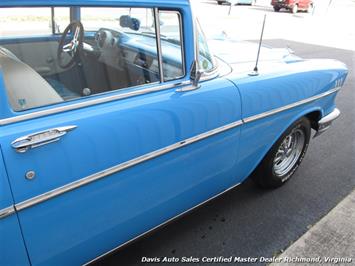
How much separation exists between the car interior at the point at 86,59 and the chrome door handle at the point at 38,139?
0.52 ft

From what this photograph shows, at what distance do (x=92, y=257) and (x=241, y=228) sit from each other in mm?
1186

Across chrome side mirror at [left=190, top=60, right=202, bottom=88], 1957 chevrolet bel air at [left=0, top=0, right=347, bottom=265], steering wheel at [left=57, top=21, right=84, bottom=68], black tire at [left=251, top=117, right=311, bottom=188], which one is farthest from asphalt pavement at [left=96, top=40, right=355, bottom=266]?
steering wheel at [left=57, top=21, right=84, bottom=68]

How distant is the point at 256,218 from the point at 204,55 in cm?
135

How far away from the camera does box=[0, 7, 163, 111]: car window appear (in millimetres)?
1384

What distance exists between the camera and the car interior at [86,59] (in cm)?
142

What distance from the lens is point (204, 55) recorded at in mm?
1962

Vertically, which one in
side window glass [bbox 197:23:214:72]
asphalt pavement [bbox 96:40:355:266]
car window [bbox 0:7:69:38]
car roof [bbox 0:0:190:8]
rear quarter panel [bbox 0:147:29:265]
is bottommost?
asphalt pavement [bbox 96:40:355:266]

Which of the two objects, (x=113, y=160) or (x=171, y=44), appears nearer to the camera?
(x=113, y=160)

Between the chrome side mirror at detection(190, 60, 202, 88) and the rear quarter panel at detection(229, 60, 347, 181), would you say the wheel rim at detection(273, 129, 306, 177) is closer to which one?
the rear quarter panel at detection(229, 60, 347, 181)

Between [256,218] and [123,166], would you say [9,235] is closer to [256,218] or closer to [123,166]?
[123,166]

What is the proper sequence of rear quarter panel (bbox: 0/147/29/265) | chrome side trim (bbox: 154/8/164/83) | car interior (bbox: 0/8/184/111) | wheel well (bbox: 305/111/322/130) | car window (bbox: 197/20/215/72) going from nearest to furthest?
rear quarter panel (bbox: 0/147/29/265), car interior (bbox: 0/8/184/111), chrome side trim (bbox: 154/8/164/83), car window (bbox: 197/20/215/72), wheel well (bbox: 305/111/322/130)

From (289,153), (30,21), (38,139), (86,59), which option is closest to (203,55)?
(86,59)

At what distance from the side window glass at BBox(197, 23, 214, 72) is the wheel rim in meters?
1.17

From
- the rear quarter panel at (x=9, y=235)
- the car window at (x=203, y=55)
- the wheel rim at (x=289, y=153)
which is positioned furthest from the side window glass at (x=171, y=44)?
the wheel rim at (x=289, y=153)
